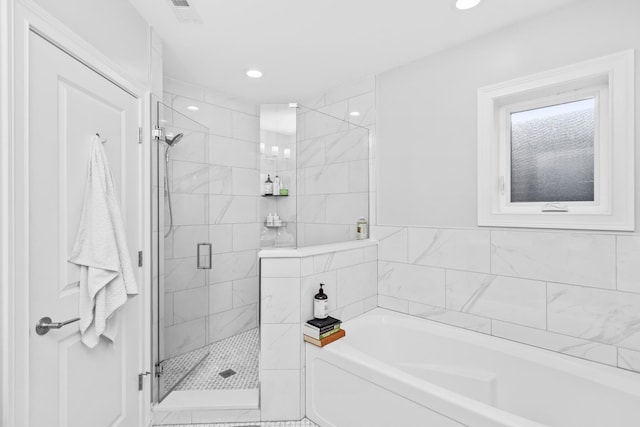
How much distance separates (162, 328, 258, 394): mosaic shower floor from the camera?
88.4 inches

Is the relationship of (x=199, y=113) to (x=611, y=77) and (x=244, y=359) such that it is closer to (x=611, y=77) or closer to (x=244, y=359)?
(x=244, y=359)

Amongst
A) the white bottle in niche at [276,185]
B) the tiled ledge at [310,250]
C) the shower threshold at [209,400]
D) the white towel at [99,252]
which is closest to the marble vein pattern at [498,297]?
the tiled ledge at [310,250]

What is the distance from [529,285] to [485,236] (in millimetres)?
383

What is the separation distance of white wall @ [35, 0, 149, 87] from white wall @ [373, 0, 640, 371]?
1.77 meters

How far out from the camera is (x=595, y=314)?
174 cm

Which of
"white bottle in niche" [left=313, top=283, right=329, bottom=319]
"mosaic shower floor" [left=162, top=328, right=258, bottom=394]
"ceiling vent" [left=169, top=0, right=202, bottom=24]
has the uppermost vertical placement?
"ceiling vent" [left=169, top=0, right=202, bottom=24]

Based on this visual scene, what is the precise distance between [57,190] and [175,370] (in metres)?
1.63

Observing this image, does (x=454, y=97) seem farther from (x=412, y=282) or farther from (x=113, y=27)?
(x=113, y=27)

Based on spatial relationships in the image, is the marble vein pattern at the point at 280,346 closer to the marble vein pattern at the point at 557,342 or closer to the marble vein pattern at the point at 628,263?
the marble vein pattern at the point at 557,342

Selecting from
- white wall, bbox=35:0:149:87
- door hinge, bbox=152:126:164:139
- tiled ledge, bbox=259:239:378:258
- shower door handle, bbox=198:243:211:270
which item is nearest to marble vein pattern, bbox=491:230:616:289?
tiled ledge, bbox=259:239:378:258

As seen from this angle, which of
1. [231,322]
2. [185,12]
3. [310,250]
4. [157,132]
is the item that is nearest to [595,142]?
[310,250]

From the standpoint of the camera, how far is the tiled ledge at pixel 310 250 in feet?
6.57

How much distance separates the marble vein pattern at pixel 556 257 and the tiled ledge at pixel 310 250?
97cm

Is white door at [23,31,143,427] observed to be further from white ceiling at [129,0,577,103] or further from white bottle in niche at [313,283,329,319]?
white bottle in niche at [313,283,329,319]
